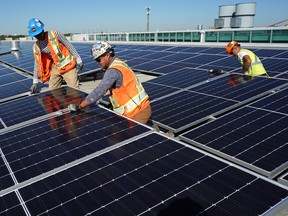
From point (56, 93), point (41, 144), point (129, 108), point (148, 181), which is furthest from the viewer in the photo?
point (56, 93)

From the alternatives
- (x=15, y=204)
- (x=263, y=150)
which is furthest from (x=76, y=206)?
(x=263, y=150)

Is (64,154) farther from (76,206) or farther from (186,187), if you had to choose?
(186,187)

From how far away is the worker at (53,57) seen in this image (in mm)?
7684

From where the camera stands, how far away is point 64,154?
13.6ft

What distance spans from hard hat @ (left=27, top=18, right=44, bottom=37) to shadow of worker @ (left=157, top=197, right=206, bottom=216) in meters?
6.46

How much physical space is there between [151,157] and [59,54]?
5.59 meters

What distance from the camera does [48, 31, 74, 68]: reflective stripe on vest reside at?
308 inches

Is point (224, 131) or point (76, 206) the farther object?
point (224, 131)

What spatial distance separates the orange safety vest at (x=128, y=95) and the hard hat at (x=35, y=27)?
3.47 meters

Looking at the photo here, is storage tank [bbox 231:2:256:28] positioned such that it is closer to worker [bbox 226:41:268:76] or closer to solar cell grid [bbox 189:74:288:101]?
worker [bbox 226:41:268:76]

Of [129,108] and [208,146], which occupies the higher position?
[129,108]

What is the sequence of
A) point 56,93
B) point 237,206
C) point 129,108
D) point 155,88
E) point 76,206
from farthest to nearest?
point 155,88 < point 56,93 < point 129,108 < point 76,206 < point 237,206

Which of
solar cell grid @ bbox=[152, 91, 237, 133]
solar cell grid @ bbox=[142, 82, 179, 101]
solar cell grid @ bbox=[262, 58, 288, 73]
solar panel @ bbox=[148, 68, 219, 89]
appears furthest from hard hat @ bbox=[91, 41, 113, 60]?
solar cell grid @ bbox=[262, 58, 288, 73]

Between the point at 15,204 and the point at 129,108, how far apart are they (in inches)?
114
